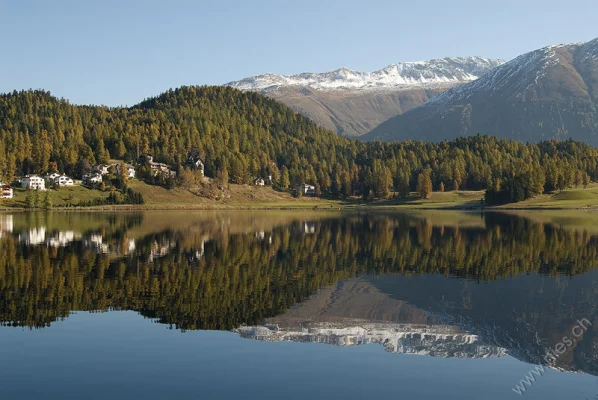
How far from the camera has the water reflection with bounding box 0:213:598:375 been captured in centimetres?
3766

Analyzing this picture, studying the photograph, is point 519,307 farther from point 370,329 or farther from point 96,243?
point 96,243

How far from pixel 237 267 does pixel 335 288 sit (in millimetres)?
13524

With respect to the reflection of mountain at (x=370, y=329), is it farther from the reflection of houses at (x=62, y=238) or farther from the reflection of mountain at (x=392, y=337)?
the reflection of houses at (x=62, y=238)

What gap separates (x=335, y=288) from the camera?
5362cm

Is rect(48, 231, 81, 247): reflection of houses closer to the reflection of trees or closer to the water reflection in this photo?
the water reflection

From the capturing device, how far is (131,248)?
7944 centimetres

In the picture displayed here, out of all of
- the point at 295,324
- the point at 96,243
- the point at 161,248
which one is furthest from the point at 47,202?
the point at 295,324

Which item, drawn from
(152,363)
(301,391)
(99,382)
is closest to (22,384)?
(99,382)

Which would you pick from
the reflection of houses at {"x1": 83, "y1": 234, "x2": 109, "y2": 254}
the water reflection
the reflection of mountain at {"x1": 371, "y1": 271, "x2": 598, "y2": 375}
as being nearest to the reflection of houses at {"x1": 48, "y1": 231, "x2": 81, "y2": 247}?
the water reflection

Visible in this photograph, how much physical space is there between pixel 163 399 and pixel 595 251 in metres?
68.6

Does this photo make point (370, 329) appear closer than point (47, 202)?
Yes

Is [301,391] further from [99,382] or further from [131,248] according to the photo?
[131,248]

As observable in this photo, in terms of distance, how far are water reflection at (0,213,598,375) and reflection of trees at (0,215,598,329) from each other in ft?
0.52

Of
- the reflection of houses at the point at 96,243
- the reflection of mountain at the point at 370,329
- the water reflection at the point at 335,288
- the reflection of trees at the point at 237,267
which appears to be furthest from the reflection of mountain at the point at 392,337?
the reflection of houses at the point at 96,243
